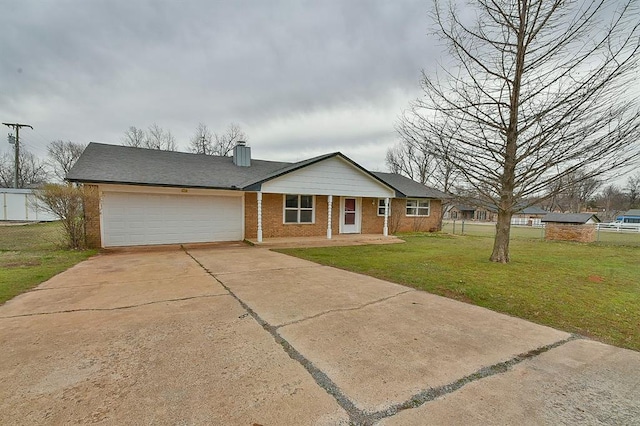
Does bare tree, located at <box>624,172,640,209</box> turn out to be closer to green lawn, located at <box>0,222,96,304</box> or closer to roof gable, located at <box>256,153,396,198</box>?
roof gable, located at <box>256,153,396,198</box>

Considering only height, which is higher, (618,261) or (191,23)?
(191,23)

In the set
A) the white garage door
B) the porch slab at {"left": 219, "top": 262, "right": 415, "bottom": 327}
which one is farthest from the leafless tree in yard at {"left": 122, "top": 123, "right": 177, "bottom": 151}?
the porch slab at {"left": 219, "top": 262, "right": 415, "bottom": 327}

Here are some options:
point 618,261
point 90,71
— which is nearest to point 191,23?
point 90,71

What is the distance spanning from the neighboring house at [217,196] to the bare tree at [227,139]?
2075 centimetres

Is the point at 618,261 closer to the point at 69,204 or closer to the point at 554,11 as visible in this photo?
the point at 554,11

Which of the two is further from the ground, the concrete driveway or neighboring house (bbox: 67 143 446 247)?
neighboring house (bbox: 67 143 446 247)

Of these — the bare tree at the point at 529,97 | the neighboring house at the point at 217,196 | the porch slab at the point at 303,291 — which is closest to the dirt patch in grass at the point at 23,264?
the neighboring house at the point at 217,196

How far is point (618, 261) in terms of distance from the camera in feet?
29.6

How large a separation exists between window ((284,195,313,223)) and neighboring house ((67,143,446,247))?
48 mm

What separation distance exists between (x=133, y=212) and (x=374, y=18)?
34.7 feet

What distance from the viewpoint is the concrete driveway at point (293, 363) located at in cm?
195

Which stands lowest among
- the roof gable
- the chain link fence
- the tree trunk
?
the chain link fence

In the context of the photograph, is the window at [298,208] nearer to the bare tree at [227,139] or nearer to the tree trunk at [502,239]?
the tree trunk at [502,239]

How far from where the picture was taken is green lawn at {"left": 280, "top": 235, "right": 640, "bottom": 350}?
3896mm
